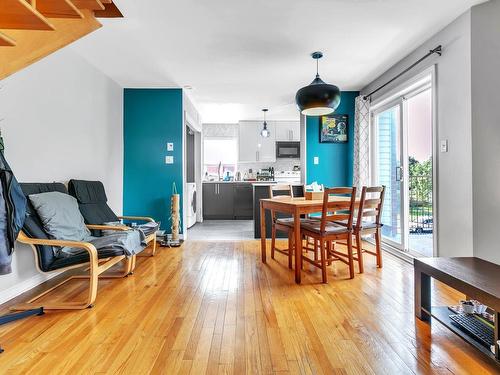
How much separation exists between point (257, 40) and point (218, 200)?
4.35m

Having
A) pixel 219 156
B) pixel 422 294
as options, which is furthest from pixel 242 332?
pixel 219 156

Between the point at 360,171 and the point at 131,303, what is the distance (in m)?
3.43

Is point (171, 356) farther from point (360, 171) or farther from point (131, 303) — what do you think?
point (360, 171)

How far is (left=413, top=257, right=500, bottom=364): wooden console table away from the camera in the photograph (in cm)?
139

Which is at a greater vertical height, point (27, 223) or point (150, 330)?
point (27, 223)

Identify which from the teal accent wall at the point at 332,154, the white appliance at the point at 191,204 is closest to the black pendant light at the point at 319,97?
the teal accent wall at the point at 332,154

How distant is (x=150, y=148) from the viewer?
4465 millimetres

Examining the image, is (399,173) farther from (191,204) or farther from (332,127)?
(191,204)

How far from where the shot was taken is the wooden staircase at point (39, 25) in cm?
147

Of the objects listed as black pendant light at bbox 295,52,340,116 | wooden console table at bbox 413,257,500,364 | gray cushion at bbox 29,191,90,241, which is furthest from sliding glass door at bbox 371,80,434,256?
gray cushion at bbox 29,191,90,241

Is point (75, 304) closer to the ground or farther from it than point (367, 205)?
closer to the ground

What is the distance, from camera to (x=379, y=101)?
4.04 meters

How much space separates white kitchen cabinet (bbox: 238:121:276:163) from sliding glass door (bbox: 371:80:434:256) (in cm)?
300

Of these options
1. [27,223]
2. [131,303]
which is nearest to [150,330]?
[131,303]
